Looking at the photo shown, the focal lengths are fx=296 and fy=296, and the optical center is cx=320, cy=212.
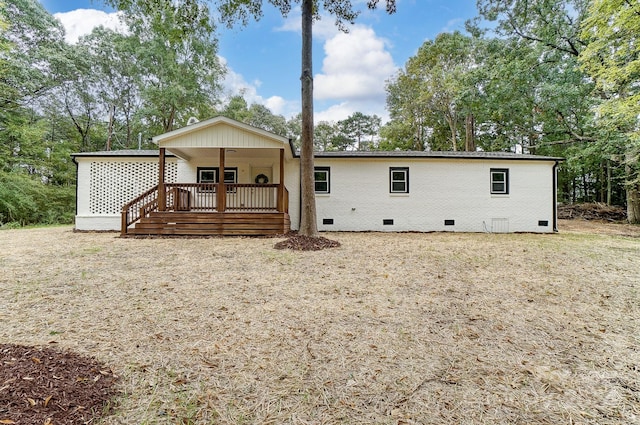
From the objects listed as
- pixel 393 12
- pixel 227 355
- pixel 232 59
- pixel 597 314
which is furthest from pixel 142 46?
pixel 597 314

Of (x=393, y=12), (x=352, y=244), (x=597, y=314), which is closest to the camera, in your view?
(x=597, y=314)

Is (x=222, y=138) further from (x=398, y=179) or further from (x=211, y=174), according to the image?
(x=398, y=179)

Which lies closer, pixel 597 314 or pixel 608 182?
pixel 597 314

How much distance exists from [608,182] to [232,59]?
89.6 ft

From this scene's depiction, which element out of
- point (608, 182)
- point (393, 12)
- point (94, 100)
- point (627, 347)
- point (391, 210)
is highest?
point (94, 100)

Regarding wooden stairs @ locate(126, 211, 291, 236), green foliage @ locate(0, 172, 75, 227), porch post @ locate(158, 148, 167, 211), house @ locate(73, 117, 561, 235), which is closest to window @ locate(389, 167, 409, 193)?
house @ locate(73, 117, 561, 235)

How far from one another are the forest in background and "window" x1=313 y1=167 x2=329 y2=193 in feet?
18.9

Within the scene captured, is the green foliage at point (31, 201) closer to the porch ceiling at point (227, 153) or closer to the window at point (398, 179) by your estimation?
the porch ceiling at point (227, 153)

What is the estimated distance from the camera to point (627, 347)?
8.96 feet

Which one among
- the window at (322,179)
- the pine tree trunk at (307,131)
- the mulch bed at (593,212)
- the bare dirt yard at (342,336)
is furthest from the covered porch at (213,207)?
the mulch bed at (593,212)

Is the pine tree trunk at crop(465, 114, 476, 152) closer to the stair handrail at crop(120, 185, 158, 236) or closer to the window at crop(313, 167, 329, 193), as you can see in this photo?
the window at crop(313, 167, 329, 193)

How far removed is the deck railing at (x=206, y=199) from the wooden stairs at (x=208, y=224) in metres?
0.34

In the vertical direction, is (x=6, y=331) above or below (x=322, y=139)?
below

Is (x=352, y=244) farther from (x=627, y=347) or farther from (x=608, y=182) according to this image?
(x=608, y=182)
